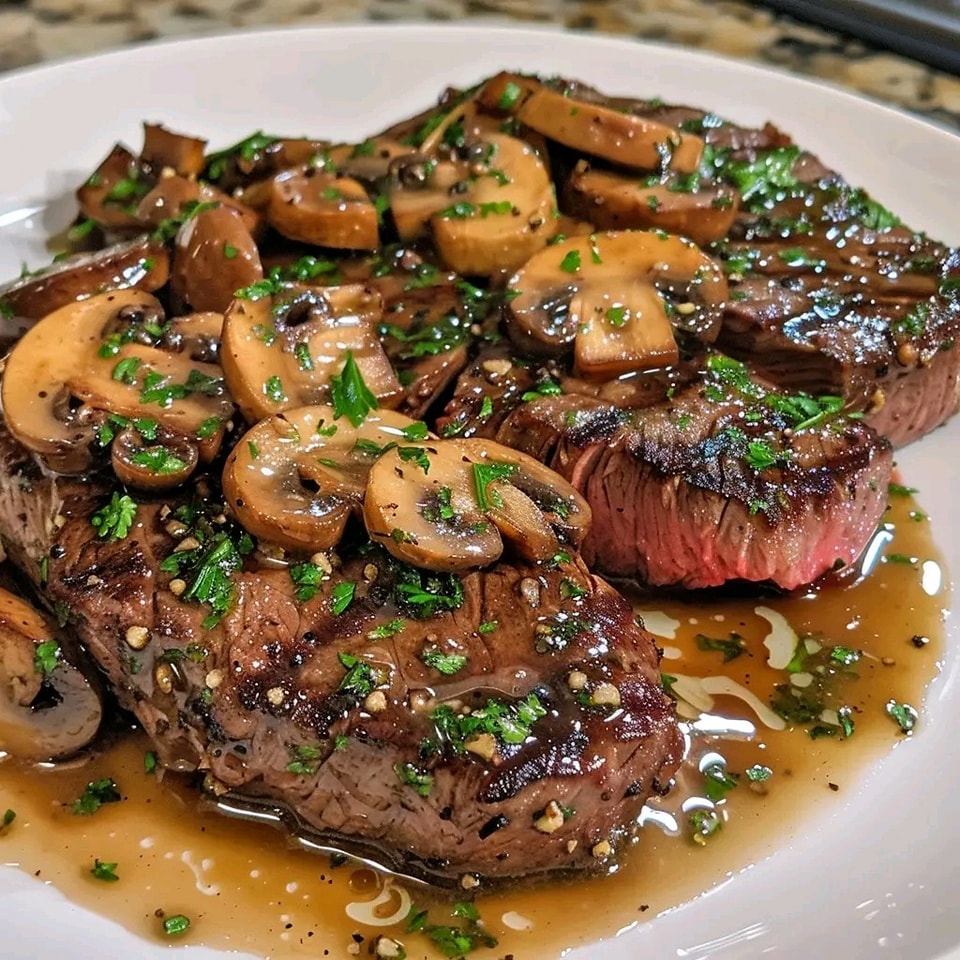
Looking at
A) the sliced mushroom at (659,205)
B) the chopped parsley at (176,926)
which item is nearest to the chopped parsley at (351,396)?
the sliced mushroom at (659,205)

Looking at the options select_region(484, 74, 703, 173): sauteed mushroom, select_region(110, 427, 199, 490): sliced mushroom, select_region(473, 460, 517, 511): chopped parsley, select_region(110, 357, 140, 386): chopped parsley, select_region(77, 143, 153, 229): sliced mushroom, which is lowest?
select_region(110, 427, 199, 490): sliced mushroom

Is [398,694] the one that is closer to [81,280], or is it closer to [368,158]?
[81,280]

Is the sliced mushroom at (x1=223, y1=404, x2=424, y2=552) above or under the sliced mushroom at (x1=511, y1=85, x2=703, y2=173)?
under

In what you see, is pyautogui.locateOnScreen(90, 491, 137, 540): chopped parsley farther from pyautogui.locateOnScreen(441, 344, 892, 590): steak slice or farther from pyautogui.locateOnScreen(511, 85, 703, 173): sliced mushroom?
pyautogui.locateOnScreen(511, 85, 703, 173): sliced mushroom

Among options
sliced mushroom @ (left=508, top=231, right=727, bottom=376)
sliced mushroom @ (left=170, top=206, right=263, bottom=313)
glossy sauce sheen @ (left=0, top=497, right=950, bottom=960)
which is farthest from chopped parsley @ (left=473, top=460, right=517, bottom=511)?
sliced mushroom @ (left=170, top=206, right=263, bottom=313)

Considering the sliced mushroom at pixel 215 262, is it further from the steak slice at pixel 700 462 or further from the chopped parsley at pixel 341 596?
the chopped parsley at pixel 341 596

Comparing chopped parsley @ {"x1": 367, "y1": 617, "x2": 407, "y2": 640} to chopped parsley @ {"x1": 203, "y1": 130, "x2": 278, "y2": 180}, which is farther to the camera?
chopped parsley @ {"x1": 203, "y1": 130, "x2": 278, "y2": 180}

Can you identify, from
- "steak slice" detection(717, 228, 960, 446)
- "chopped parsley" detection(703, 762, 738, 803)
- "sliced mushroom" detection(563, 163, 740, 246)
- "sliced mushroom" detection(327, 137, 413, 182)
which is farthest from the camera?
"sliced mushroom" detection(327, 137, 413, 182)

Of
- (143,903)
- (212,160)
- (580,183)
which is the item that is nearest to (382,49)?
(212,160)
